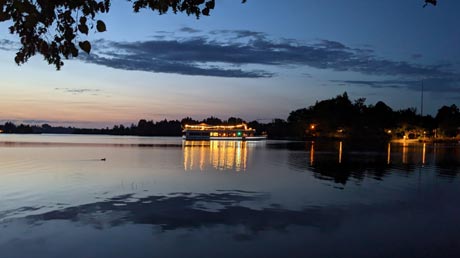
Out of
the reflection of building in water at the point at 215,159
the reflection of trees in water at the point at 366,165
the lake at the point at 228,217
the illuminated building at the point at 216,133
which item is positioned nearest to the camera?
the lake at the point at 228,217

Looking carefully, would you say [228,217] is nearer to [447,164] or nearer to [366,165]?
[366,165]

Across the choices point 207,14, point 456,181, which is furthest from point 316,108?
point 207,14

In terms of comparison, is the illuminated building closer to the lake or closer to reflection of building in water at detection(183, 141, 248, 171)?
reflection of building in water at detection(183, 141, 248, 171)

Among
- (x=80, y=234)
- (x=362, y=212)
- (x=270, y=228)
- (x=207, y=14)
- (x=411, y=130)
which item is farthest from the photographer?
(x=411, y=130)

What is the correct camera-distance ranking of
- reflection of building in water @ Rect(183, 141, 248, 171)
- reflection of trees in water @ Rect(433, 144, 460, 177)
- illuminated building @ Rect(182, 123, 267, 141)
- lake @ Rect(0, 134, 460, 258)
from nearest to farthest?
lake @ Rect(0, 134, 460, 258) → reflection of trees in water @ Rect(433, 144, 460, 177) → reflection of building in water @ Rect(183, 141, 248, 171) → illuminated building @ Rect(182, 123, 267, 141)

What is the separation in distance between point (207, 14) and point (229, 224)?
32.8 ft

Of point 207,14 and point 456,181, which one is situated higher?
point 207,14

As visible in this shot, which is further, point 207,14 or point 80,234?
point 80,234

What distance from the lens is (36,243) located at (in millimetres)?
12773

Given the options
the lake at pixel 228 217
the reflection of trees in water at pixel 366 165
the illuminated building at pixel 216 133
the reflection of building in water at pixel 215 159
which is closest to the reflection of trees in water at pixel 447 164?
the reflection of trees in water at pixel 366 165

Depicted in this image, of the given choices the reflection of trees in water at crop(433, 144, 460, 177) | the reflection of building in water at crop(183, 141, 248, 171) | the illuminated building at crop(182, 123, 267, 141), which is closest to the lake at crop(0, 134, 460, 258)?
the reflection of trees in water at crop(433, 144, 460, 177)

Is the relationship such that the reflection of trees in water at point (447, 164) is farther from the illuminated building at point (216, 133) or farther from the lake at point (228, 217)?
the illuminated building at point (216, 133)

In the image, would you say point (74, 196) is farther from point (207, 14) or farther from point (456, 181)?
point (456, 181)

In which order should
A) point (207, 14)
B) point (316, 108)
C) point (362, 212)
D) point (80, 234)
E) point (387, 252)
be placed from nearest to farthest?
1. point (207, 14)
2. point (387, 252)
3. point (80, 234)
4. point (362, 212)
5. point (316, 108)
